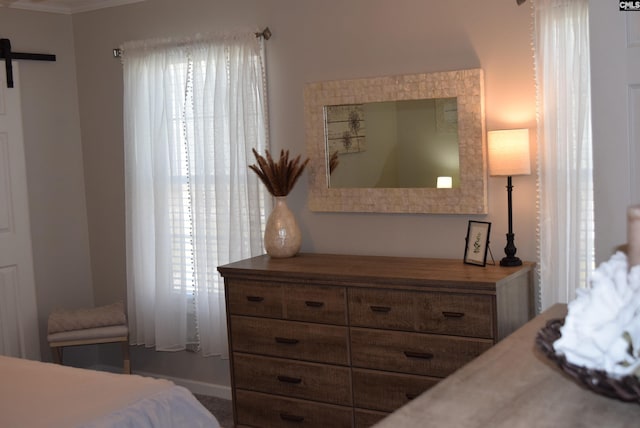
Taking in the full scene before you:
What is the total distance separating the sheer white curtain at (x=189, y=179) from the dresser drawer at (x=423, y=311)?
1031 millimetres

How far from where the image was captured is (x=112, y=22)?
4.99 meters

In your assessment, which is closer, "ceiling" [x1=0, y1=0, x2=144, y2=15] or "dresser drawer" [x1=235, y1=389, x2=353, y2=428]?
"dresser drawer" [x1=235, y1=389, x2=353, y2=428]

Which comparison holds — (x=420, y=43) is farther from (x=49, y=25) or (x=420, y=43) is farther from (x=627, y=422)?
(x=627, y=422)

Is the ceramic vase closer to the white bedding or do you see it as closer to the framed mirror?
the framed mirror

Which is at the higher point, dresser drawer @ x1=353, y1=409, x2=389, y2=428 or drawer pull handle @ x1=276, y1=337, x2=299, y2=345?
drawer pull handle @ x1=276, y1=337, x2=299, y2=345

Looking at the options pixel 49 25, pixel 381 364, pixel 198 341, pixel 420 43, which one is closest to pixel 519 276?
pixel 381 364

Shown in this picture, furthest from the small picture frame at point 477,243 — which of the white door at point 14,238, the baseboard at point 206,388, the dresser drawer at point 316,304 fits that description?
the white door at point 14,238

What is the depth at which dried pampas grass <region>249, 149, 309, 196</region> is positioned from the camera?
4094 mm

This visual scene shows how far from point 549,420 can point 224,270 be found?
2.98 m

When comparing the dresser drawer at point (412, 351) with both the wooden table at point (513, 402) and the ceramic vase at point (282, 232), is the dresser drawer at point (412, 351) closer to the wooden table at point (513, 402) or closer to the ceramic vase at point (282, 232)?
the ceramic vase at point (282, 232)

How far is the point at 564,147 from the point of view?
3.47 meters

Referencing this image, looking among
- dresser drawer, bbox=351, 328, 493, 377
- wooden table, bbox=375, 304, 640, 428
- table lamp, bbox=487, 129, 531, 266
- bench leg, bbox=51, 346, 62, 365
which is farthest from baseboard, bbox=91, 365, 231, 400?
wooden table, bbox=375, 304, 640, 428

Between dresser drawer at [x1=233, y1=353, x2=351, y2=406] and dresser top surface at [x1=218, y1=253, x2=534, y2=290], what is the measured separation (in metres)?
0.44

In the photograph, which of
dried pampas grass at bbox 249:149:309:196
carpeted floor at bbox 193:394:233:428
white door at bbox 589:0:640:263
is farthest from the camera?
carpeted floor at bbox 193:394:233:428
